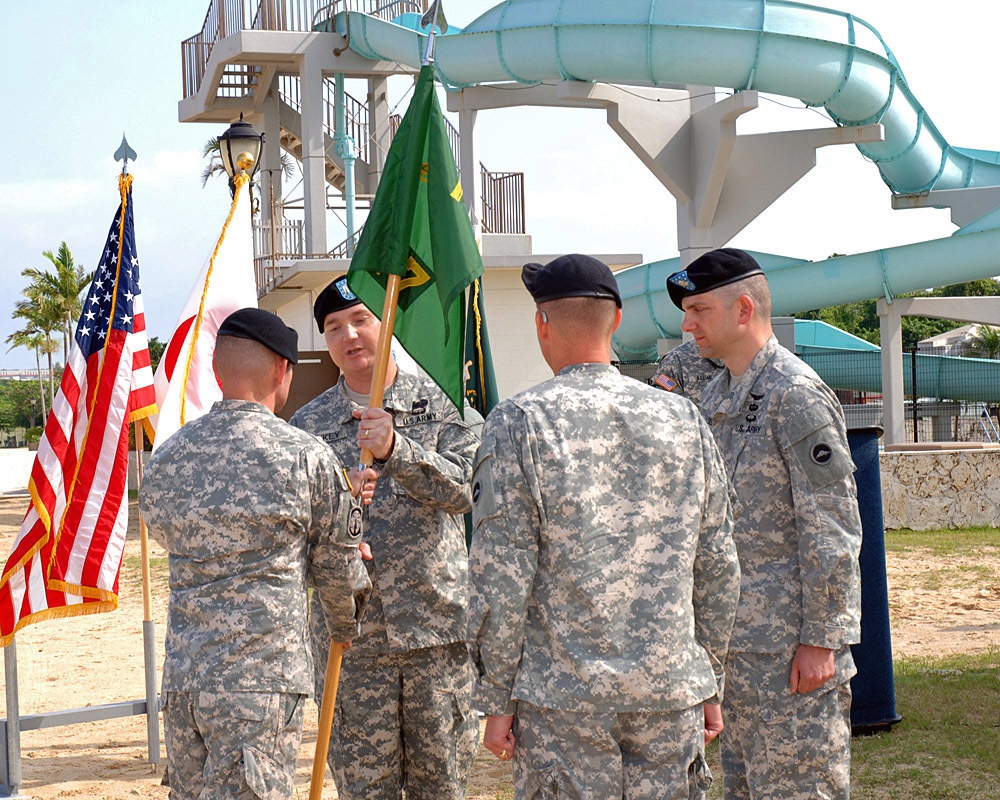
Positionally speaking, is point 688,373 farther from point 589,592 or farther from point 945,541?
point 945,541

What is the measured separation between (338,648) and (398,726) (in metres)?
0.50

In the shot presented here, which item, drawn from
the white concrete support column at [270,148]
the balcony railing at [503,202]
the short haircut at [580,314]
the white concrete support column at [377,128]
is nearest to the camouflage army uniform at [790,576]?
the short haircut at [580,314]

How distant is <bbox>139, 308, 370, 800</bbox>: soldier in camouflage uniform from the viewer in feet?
10.3

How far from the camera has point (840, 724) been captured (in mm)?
3488

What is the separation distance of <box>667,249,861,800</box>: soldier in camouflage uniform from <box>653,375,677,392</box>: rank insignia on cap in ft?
4.96

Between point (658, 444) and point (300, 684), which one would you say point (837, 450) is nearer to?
point (658, 444)

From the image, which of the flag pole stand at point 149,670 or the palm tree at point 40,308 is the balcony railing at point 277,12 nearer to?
the flag pole stand at point 149,670

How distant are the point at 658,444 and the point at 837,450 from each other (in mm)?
891

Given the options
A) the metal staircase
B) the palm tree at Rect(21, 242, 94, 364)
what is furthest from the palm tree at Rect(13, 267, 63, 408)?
the metal staircase

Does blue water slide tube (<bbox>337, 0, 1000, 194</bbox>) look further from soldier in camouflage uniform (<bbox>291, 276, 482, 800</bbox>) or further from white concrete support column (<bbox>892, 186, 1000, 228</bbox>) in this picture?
soldier in camouflage uniform (<bbox>291, 276, 482, 800</bbox>)

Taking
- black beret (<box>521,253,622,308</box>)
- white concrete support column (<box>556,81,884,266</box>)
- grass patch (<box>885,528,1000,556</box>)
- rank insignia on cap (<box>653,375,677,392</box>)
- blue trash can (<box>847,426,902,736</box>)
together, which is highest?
white concrete support column (<box>556,81,884,266</box>)

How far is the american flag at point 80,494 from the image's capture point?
17.1 feet

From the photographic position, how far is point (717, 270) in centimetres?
366

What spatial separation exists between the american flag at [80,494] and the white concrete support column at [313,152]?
46.8 feet
